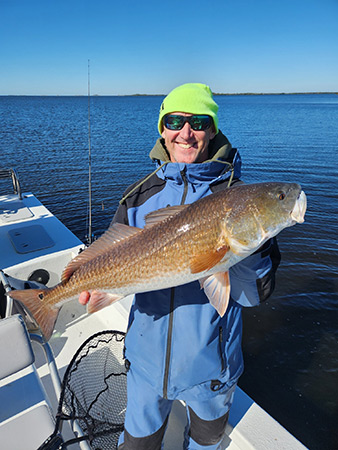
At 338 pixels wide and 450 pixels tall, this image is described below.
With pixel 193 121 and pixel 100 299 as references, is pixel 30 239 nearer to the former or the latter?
pixel 100 299

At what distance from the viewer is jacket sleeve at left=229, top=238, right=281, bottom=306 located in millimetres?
2342

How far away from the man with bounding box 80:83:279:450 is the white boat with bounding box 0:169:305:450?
19.9 inches

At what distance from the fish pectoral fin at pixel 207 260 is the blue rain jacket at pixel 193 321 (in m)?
Result: 0.23

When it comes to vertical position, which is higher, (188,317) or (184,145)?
(184,145)

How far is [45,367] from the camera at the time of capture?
420cm

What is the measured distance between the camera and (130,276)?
248cm

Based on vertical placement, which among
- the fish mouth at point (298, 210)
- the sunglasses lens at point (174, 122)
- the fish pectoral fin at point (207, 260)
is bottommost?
the fish pectoral fin at point (207, 260)

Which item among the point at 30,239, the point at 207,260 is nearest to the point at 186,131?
the point at 207,260

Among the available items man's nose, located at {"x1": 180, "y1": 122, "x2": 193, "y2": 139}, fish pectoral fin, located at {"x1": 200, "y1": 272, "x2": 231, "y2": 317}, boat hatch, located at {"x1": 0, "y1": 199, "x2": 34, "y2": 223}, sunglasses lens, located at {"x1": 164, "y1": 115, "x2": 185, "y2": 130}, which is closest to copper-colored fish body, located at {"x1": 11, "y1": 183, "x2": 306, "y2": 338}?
fish pectoral fin, located at {"x1": 200, "y1": 272, "x2": 231, "y2": 317}

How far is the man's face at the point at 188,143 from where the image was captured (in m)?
2.54

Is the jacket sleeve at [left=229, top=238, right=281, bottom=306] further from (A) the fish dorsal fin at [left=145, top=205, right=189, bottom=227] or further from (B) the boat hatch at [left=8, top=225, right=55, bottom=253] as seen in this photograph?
(B) the boat hatch at [left=8, top=225, right=55, bottom=253]

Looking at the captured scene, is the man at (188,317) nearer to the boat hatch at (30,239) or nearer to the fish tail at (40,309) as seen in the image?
the fish tail at (40,309)

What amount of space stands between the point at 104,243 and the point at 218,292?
107 cm

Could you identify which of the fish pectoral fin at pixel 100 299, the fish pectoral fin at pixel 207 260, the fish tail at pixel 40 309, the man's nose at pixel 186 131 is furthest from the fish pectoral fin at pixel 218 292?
the fish tail at pixel 40 309
